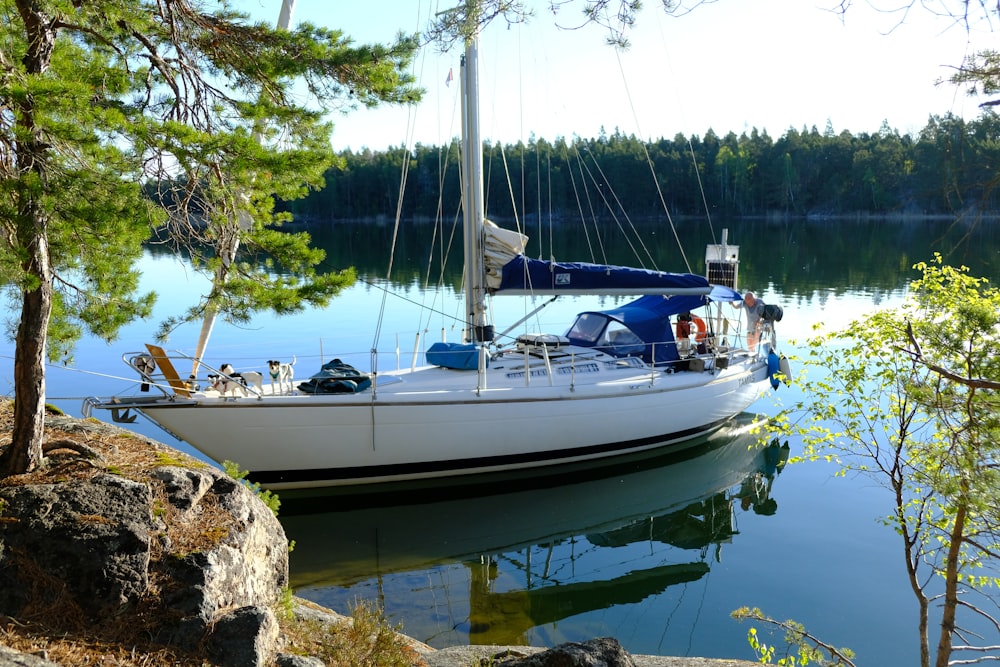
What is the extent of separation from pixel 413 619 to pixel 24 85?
6.08m

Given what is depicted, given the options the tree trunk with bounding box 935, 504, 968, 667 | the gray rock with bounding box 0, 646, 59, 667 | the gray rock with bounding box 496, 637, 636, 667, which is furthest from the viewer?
the tree trunk with bounding box 935, 504, 968, 667

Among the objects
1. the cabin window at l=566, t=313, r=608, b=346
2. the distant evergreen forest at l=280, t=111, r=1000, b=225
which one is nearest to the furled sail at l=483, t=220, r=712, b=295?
the cabin window at l=566, t=313, r=608, b=346

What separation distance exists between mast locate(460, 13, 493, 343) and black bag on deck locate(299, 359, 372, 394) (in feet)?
8.28

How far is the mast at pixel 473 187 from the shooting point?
12.6 meters

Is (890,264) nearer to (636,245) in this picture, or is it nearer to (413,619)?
(636,245)

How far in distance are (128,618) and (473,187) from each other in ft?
30.5

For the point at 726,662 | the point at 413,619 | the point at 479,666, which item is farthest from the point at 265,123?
the point at 726,662

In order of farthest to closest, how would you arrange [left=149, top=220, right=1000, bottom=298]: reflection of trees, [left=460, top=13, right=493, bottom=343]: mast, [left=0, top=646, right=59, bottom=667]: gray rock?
[left=149, top=220, right=1000, bottom=298]: reflection of trees < [left=460, top=13, right=493, bottom=343]: mast < [left=0, top=646, right=59, bottom=667]: gray rock

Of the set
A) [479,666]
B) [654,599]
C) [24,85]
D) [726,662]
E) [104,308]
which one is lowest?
[654,599]

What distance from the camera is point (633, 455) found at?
1339cm

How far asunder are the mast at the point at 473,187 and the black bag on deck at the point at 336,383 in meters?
2.52

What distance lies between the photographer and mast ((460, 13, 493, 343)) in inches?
497

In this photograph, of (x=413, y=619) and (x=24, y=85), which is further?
(x=413, y=619)

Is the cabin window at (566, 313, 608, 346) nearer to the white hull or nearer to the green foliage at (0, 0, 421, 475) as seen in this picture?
the white hull
